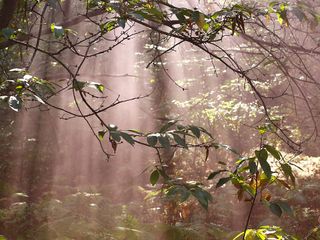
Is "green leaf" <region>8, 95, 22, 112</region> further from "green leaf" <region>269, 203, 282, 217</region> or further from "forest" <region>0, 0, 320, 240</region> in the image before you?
"green leaf" <region>269, 203, 282, 217</region>

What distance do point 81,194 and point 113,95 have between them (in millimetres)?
5982

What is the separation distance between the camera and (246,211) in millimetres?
7914

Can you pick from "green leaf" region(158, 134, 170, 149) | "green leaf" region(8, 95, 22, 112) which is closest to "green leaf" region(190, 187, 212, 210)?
"green leaf" region(158, 134, 170, 149)

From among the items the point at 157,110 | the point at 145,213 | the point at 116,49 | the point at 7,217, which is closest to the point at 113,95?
the point at 116,49

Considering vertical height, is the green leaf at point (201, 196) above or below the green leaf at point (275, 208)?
above

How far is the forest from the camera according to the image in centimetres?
254

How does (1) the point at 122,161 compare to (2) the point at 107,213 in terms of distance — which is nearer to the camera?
(2) the point at 107,213

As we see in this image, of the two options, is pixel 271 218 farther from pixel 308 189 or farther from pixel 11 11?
pixel 11 11

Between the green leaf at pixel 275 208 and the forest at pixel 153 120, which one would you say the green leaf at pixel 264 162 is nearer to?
the forest at pixel 153 120

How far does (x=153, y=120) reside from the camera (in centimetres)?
1078

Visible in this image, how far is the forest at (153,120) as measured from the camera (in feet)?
8.33

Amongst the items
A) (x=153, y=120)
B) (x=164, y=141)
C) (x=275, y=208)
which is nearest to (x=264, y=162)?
(x=275, y=208)

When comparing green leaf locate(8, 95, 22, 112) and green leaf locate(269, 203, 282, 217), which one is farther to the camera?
green leaf locate(269, 203, 282, 217)

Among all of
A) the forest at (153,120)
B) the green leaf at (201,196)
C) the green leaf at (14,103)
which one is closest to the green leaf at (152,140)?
the forest at (153,120)
